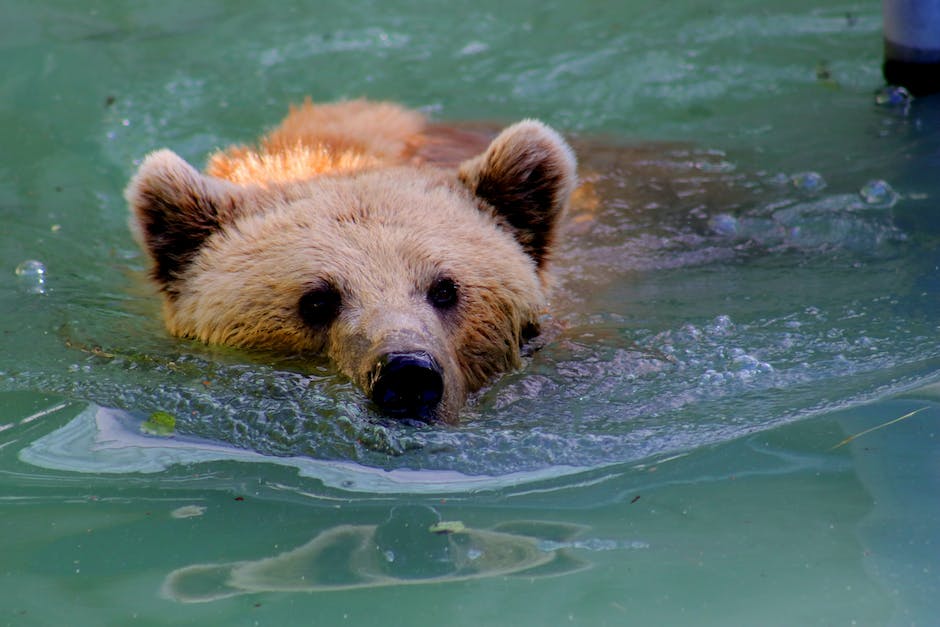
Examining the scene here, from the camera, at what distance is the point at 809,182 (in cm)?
629

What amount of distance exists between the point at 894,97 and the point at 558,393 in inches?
160

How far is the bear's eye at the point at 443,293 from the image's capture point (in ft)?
13.8

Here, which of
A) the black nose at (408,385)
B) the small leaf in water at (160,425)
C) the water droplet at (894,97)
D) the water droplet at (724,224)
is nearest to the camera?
the black nose at (408,385)

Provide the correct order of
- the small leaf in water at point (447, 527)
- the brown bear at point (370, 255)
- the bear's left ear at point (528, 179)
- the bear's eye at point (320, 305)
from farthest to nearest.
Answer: the bear's left ear at point (528, 179) < the bear's eye at point (320, 305) < the brown bear at point (370, 255) < the small leaf in water at point (447, 527)

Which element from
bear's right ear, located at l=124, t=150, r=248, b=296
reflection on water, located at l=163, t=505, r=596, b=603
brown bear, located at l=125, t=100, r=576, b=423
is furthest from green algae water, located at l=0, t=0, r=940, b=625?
bear's right ear, located at l=124, t=150, r=248, b=296

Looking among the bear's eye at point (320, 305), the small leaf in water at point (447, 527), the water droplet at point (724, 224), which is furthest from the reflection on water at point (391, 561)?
the water droplet at point (724, 224)

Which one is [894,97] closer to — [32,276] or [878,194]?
[878,194]

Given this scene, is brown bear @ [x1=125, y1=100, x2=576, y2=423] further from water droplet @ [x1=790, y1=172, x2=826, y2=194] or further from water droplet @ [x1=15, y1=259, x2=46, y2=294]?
water droplet @ [x1=790, y1=172, x2=826, y2=194]

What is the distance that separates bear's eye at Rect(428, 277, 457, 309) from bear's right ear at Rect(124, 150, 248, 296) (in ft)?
3.12

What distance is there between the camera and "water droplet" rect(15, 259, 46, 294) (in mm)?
5410

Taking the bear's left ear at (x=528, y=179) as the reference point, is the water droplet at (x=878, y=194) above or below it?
below

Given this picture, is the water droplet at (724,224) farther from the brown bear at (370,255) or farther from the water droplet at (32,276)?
the water droplet at (32,276)

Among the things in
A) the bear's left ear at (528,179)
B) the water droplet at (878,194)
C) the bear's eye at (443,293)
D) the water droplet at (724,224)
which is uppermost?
the bear's left ear at (528,179)

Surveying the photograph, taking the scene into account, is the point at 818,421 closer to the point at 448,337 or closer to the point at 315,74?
the point at 448,337
